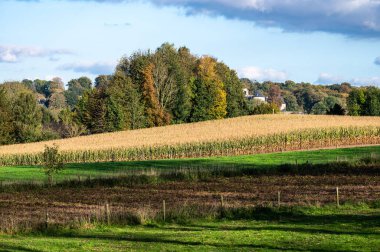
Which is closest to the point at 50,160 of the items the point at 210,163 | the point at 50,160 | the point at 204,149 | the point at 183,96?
the point at 50,160

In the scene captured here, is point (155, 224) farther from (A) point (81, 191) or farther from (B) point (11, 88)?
(B) point (11, 88)

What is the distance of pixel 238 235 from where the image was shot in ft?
80.4

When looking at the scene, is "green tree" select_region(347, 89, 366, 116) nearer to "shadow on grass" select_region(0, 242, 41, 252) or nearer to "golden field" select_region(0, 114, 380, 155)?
"golden field" select_region(0, 114, 380, 155)

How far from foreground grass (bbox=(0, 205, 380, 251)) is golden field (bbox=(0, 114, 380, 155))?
4988cm

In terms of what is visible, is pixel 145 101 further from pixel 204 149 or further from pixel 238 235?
pixel 238 235

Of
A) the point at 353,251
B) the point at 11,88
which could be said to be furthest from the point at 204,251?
the point at 11,88

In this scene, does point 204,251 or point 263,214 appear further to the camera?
point 263,214

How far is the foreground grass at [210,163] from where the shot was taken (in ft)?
200

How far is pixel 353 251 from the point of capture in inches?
814

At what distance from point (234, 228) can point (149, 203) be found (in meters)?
11.2

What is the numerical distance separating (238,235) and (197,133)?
2621 inches

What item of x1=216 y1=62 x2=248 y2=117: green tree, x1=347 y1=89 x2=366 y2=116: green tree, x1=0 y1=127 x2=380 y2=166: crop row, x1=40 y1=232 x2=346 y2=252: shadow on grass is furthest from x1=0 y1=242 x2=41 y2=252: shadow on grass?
x1=347 y1=89 x2=366 y2=116: green tree

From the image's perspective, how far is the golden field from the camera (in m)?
→ 81.9

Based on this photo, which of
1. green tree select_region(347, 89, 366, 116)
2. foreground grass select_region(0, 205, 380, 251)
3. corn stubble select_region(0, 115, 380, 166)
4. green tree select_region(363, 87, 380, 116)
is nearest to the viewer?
foreground grass select_region(0, 205, 380, 251)
